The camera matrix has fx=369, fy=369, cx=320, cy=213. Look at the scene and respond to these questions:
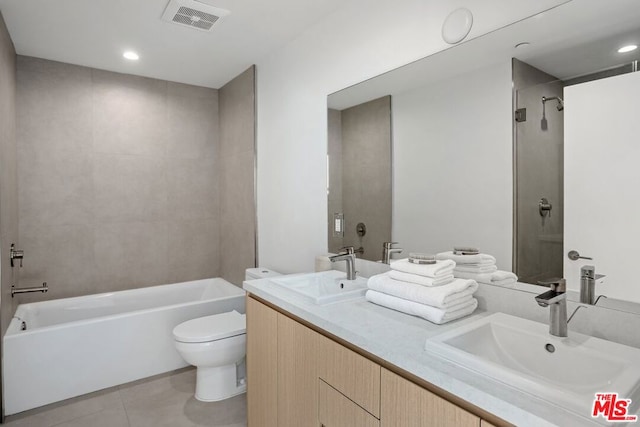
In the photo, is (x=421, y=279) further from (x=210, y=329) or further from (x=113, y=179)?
(x=113, y=179)

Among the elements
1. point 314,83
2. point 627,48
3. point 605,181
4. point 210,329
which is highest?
point 314,83

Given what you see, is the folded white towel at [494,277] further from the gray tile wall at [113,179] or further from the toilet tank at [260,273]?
the gray tile wall at [113,179]

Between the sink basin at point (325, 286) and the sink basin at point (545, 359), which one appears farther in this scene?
the sink basin at point (325, 286)

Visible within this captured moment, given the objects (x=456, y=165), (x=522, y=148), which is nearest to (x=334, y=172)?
(x=456, y=165)

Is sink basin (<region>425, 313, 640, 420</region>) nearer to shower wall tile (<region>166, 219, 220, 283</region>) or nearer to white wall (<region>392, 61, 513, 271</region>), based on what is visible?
white wall (<region>392, 61, 513, 271</region>)

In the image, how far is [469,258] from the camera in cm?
154

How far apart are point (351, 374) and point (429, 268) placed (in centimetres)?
49

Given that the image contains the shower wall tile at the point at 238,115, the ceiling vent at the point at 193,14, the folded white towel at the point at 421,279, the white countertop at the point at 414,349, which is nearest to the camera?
the white countertop at the point at 414,349

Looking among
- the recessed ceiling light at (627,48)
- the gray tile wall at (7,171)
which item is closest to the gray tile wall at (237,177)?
the gray tile wall at (7,171)

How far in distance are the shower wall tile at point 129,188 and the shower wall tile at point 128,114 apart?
0.09m

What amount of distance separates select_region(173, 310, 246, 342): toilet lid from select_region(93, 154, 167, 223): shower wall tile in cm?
140

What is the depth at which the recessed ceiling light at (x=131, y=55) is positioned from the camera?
2846 millimetres

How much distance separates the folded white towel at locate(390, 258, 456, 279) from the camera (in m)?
1.39

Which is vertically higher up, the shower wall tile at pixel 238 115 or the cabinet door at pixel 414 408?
the shower wall tile at pixel 238 115
